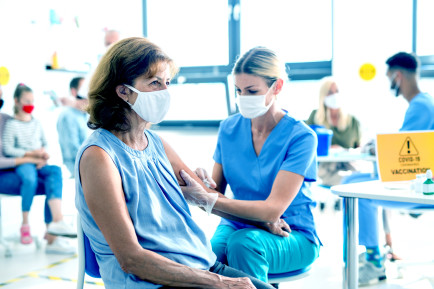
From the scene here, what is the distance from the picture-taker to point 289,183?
1540 mm

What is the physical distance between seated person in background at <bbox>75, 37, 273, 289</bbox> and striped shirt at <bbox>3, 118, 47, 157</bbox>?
232 cm

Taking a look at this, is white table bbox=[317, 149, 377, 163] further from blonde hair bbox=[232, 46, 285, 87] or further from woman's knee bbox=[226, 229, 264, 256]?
woman's knee bbox=[226, 229, 264, 256]

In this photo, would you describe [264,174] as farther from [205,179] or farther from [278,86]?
[278,86]

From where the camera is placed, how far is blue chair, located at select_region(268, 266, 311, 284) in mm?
1517

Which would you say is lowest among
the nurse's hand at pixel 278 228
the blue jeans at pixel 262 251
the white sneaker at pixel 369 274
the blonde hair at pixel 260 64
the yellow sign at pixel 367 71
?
the white sneaker at pixel 369 274

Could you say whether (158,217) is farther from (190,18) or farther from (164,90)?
(190,18)

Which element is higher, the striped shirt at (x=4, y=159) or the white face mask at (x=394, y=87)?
the white face mask at (x=394, y=87)

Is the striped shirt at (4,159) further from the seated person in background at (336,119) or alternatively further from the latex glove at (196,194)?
the seated person in background at (336,119)

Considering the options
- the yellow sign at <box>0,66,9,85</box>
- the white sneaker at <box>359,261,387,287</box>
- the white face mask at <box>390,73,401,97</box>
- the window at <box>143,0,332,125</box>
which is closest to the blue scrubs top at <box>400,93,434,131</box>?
the white face mask at <box>390,73,401,97</box>

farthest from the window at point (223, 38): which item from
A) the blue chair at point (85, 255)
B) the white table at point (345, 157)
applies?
the blue chair at point (85, 255)

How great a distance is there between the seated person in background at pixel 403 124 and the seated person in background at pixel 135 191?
1352 millimetres

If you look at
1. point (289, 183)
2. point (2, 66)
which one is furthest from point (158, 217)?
point (2, 66)

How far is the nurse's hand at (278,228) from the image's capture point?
1.51 metres

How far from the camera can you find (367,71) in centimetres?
427
